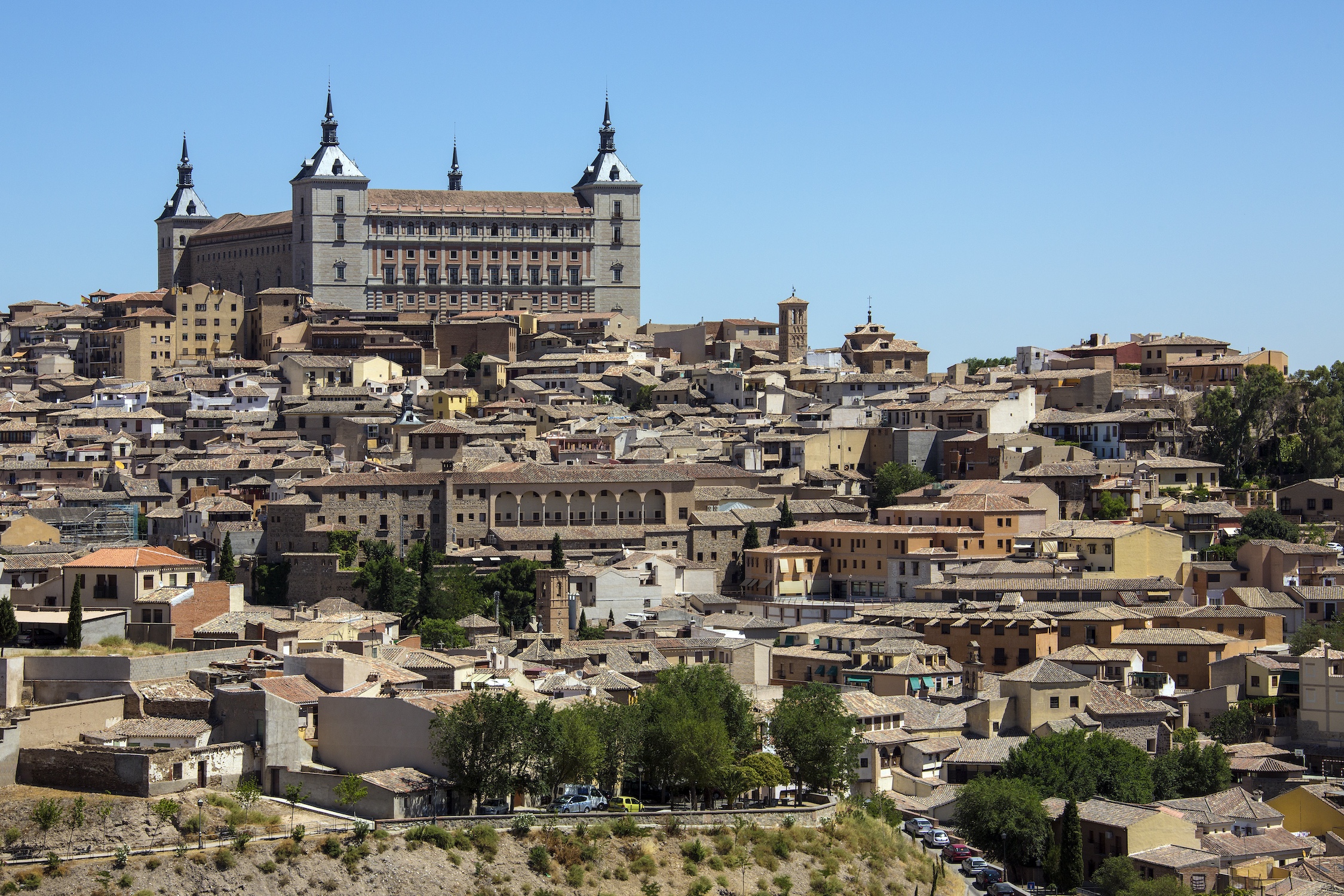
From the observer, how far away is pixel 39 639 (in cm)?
4484

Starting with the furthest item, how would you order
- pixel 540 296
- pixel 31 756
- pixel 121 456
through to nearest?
pixel 540 296 → pixel 121 456 → pixel 31 756

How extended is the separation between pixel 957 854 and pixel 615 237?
78.0 meters

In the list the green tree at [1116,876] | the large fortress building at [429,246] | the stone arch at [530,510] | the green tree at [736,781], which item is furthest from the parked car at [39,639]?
the large fortress building at [429,246]

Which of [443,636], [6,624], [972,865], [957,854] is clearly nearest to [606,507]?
[443,636]

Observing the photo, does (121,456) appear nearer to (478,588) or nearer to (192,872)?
(478,588)

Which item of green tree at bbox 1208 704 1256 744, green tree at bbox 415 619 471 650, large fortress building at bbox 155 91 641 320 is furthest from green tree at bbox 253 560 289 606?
large fortress building at bbox 155 91 641 320

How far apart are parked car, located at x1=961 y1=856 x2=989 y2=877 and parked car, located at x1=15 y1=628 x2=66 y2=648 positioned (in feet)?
58.6

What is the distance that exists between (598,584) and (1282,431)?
94.9ft

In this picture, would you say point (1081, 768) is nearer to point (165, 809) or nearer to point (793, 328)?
point (165, 809)

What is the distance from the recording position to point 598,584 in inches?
2440

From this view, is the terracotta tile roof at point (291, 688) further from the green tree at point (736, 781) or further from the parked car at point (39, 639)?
the green tree at point (736, 781)

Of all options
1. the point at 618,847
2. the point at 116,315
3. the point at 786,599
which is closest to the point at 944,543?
the point at 786,599

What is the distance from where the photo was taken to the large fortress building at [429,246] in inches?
4419

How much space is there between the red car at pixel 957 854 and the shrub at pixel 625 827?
7.27 metres
